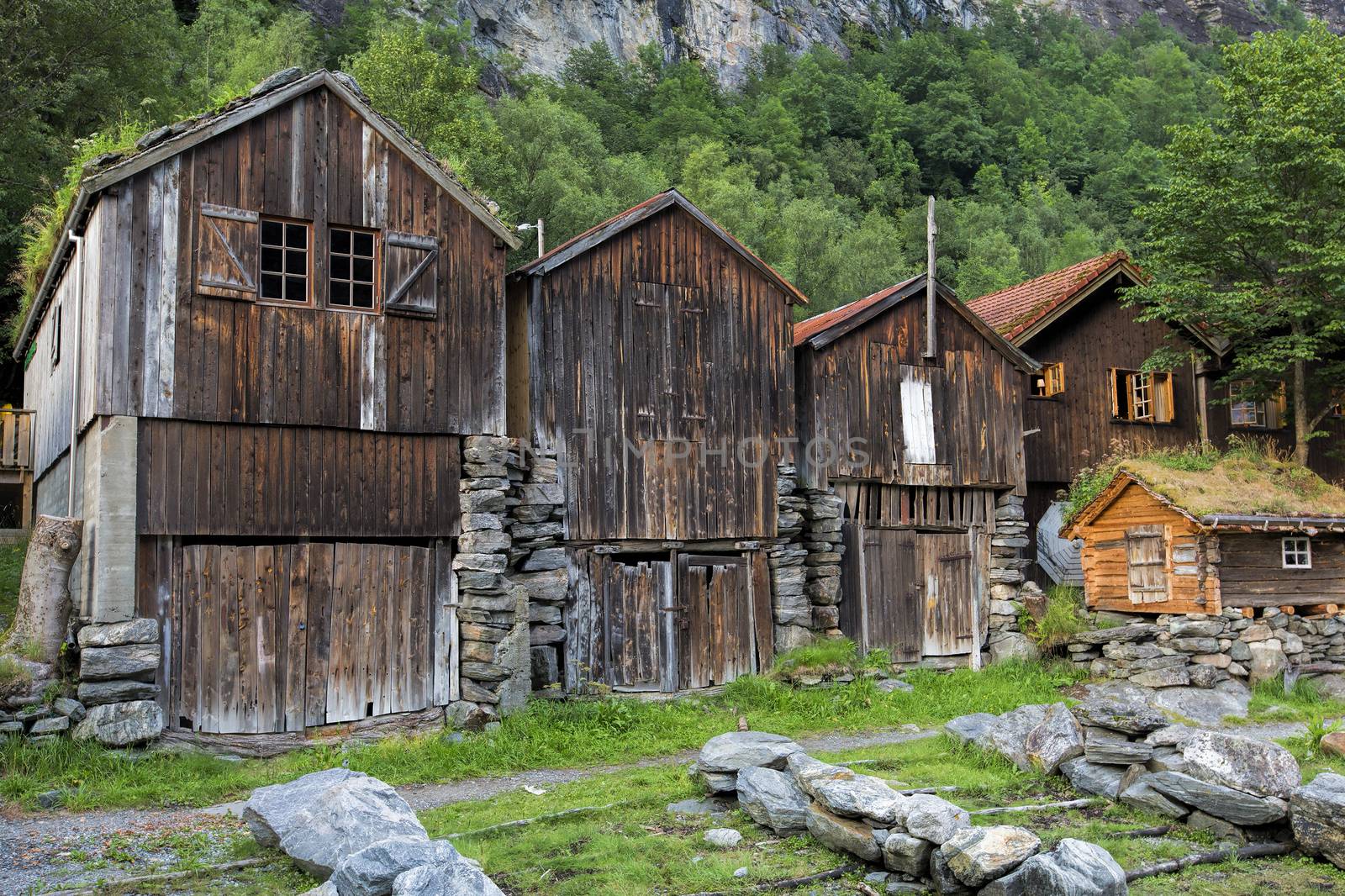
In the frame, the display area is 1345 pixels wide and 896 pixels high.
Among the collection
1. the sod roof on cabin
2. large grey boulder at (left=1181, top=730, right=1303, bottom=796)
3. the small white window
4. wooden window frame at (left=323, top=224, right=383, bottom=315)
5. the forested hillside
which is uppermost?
the forested hillside

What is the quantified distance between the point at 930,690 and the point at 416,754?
897cm

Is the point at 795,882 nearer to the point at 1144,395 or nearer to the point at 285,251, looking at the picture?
the point at 285,251

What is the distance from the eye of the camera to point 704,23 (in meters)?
82.3

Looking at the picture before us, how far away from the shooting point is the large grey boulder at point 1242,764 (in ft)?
31.5

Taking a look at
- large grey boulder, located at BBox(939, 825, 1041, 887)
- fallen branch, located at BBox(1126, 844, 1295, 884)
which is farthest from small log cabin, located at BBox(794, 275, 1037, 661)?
large grey boulder, located at BBox(939, 825, 1041, 887)

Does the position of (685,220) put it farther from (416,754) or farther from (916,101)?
(916,101)

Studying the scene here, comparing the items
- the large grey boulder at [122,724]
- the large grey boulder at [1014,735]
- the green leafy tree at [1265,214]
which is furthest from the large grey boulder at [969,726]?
the green leafy tree at [1265,214]

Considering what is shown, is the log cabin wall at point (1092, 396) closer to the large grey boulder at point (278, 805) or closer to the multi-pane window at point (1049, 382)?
the multi-pane window at point (1049, 382)

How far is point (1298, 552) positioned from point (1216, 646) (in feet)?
9.02

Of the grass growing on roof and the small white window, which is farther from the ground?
the small white window

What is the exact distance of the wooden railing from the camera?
2070 centimetres

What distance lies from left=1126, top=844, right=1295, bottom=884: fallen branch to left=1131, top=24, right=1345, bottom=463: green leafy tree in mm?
15864

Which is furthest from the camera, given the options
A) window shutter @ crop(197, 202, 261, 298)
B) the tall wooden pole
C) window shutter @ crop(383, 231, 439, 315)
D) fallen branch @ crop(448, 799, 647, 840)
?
the tall wooden pole

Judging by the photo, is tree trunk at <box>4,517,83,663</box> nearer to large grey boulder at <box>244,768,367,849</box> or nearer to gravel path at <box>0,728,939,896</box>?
gravel path at <box>0,728,939,896</box>
